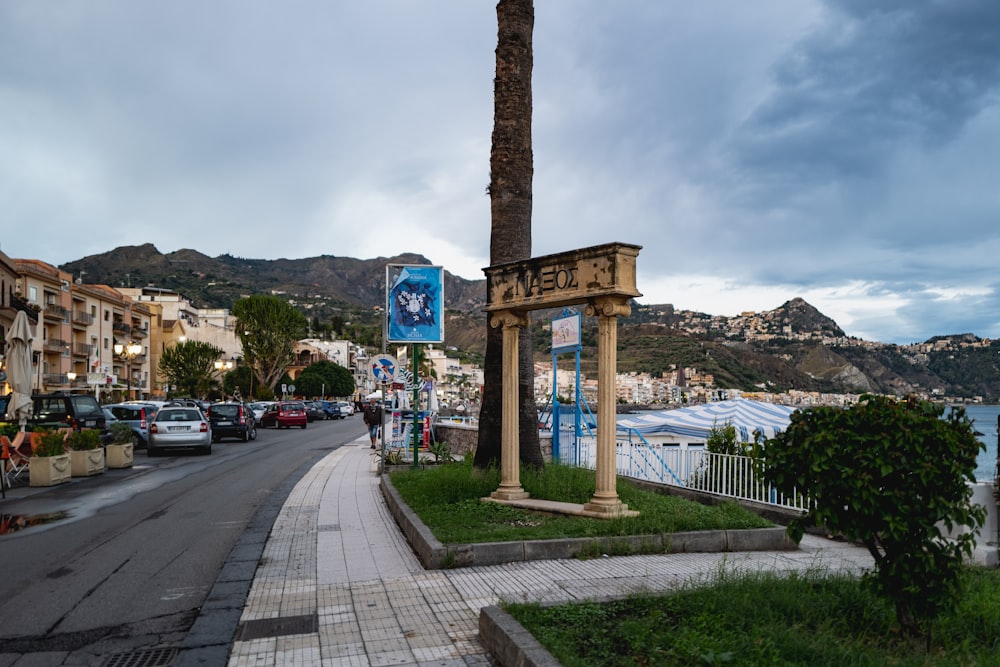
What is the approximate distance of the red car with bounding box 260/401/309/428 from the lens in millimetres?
45062

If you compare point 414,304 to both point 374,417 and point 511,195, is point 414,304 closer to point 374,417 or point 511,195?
point 511,195

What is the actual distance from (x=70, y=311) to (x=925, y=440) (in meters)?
63.6

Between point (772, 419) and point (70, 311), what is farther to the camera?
point (70, 311)

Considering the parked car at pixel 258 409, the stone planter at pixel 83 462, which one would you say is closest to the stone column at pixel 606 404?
the stone planter at pixel 83 462

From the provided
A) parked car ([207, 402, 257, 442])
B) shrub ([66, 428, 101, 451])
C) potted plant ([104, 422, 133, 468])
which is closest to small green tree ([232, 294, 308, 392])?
parked car ([207, 402, 257, 442])

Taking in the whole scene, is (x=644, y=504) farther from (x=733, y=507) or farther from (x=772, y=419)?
(x=772, y=419)

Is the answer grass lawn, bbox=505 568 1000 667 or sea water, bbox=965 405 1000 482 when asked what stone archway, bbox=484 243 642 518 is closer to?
grass lawn, bbox=505 568 1000 667

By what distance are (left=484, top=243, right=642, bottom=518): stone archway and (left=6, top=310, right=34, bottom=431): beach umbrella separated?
43.9 feet

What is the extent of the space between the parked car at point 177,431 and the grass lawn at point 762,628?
20.7m

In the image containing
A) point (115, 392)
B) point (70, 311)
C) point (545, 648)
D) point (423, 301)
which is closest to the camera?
point (545, 648)

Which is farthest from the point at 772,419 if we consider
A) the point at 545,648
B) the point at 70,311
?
the point at 70,311

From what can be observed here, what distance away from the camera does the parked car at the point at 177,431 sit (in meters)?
23.2

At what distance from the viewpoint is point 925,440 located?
443 centimetres

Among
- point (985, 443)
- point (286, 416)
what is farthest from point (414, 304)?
point (286, 416)
